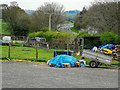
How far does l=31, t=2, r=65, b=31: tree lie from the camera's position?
61.0m

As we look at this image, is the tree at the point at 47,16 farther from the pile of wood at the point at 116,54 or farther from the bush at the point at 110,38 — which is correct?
the pile of wood at the point at 116,54

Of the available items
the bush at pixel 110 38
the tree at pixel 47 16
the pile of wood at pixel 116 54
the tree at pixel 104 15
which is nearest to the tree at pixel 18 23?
the tree at pixel 47 16

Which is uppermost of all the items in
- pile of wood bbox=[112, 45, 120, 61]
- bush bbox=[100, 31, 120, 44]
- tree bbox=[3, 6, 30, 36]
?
tree bbox=[3, 6, 30, 36]

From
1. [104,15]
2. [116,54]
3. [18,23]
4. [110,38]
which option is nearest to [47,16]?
[18,23]

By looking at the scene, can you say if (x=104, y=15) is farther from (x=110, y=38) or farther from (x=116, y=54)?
(x=116, y=54)

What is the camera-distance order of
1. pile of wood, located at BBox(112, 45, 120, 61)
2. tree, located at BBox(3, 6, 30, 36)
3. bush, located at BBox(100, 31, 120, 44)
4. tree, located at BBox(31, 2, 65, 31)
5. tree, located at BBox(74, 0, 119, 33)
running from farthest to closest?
tree, located at BBox(3, 6, 30, 36) → tree, located at BBox(31, 2, 65, 31) → tree, located at BBox(74, 0, 119, 33) → bush, located at BBox(100, 31, 120, 44) → pile of wood, located at BBox(112, 45, 120, 61)

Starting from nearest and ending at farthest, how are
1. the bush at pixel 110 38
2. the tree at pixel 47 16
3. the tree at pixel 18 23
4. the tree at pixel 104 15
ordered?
the bush at pixel 110 38 → the tree at pixel 104 15 → the tree at pixel 47 16 → the tree at pixel 18 23

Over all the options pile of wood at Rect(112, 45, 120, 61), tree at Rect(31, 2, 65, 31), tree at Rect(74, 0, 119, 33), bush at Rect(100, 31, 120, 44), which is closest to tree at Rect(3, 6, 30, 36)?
tree at Rect(31, 2, 65, 31)

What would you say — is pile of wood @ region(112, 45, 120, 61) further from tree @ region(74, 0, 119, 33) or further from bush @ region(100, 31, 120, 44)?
tree @ region(74, 0, 119, 33)

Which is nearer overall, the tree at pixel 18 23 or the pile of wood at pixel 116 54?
the pile of wood at pixel 116 54

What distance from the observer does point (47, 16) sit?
61.2 meters

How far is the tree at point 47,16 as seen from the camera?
61.0 m

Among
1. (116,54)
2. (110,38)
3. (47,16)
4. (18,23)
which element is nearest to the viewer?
(116,54)

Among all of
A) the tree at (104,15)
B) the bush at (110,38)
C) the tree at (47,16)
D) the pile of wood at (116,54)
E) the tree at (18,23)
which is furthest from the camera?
the tree at (18,23)
